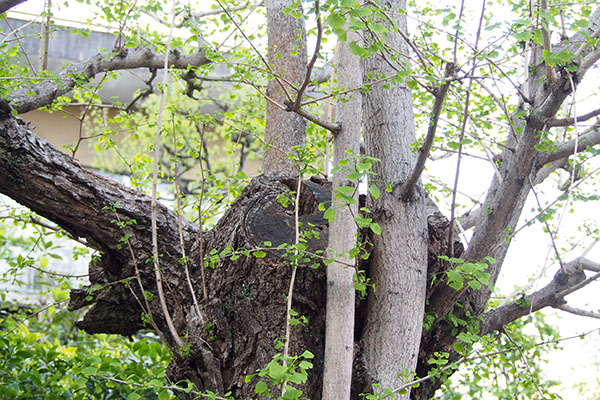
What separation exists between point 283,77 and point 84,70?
121cm

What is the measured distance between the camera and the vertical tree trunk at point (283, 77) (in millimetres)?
3719

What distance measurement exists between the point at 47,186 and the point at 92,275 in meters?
0.59

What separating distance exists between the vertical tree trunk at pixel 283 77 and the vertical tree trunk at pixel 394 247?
1.17m

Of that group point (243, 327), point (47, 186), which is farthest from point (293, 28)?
point (243, 327)

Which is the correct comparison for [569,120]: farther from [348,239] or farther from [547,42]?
[348,239]

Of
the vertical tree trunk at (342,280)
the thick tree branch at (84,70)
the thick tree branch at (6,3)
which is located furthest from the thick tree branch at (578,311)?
the thick tree branch at (6,3)

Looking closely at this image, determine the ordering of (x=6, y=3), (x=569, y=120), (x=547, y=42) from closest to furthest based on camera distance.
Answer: (x=547, y=42), (x=569, y=120), (x=6, y=3)

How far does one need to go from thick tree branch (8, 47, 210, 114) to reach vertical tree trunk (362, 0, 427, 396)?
106 cm

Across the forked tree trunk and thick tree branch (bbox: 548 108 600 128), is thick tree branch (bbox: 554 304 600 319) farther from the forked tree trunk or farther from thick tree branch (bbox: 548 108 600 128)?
thick tree branch (bbox: 548 108 600 128)

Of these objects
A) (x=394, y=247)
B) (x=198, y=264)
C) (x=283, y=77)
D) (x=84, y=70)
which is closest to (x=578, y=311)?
(x=394, y=247)

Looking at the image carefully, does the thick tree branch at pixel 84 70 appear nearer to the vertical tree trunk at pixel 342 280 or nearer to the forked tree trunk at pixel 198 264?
the forked tree trunk at pixel 198 264

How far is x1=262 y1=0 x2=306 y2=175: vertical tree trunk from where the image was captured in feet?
12.2

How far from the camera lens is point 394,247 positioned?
240cm

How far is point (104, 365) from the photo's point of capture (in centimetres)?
295
